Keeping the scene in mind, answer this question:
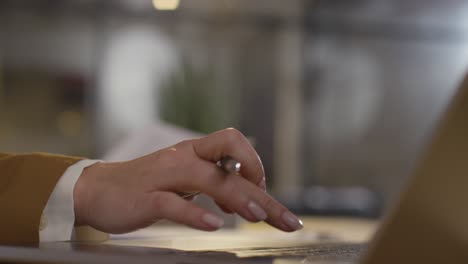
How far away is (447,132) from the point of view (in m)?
0.37

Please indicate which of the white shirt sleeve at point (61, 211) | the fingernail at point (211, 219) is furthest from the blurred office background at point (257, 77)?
the fingernail at point (211, 219)

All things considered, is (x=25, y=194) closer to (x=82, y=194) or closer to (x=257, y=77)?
(x=82, y=194)

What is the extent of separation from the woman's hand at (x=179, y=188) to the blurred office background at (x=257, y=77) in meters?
3.57

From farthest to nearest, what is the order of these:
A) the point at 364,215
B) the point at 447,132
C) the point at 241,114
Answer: the point at 241,114 → the point at 364,215 → the point at 447,132

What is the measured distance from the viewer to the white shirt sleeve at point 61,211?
697 mm

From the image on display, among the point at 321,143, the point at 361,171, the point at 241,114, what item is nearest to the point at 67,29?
the point at 241,114

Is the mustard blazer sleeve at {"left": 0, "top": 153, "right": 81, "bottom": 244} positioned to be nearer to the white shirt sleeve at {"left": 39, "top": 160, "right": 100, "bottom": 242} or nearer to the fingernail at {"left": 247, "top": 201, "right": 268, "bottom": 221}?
Answer: the white shirt sleeve at {"left": 39, "top": 160, "right": 100, "bottom": 242}

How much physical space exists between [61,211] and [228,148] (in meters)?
0.18

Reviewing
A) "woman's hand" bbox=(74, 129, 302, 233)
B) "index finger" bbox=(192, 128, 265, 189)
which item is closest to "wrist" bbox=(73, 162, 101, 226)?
"woman's hand" bbox=(74, 129, 302, 233)

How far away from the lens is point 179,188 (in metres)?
0.66

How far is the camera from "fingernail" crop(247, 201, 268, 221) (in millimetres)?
625

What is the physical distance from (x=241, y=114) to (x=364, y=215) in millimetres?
2045

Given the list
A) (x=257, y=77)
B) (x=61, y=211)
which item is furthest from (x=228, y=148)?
(x=257, y=77)

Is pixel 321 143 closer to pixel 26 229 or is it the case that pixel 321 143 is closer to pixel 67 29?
pixel 67 29
